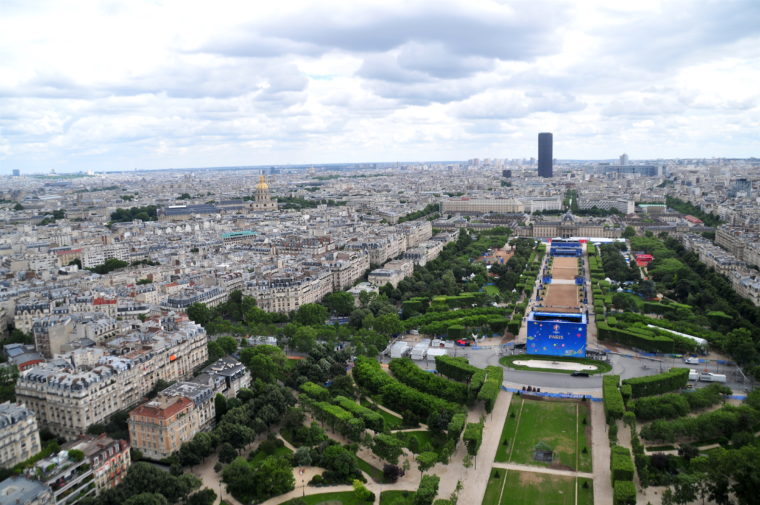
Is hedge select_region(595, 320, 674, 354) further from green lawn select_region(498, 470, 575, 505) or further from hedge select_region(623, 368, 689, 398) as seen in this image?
green lawn select_region(498, 470, 575, 505)

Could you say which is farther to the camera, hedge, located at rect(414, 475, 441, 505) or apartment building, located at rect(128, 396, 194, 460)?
apartment building, located at rect(128, 396, 194, 460)

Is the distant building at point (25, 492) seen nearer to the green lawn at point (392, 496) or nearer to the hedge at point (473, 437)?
the green lawn at point (392, 496)

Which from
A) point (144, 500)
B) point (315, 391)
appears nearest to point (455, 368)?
point (315, 391)

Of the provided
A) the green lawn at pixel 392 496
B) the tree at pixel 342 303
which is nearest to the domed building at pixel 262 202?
the tree at pixel 342 303

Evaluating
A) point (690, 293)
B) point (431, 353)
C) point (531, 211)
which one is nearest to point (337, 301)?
point (431, 353)

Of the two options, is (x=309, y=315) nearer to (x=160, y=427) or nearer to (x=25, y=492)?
(x=160, y=427)

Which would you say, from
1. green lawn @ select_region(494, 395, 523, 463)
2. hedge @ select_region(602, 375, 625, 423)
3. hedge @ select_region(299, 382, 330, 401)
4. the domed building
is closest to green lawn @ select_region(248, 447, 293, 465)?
hedge @ select_region(299, 382, 330, 401)

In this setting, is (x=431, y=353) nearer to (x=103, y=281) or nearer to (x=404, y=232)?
(x=103, y=281)

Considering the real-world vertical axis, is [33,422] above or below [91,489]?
above
